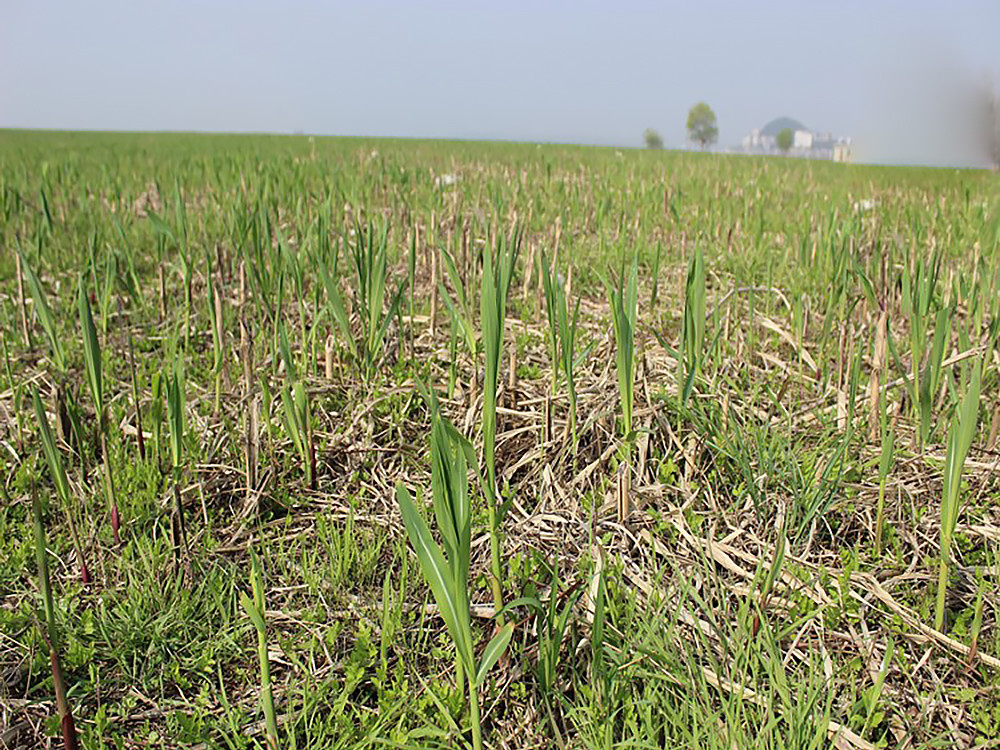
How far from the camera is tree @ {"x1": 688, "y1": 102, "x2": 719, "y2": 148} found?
257 ft

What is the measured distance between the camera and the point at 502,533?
163 centimetres

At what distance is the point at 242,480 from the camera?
1825 millimetres

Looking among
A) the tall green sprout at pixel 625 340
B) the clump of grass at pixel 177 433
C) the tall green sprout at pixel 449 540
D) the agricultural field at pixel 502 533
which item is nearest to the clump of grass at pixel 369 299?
the agricultural field at pixel 502 533

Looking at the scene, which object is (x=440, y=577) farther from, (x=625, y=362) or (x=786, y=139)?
(x=786, y=139)

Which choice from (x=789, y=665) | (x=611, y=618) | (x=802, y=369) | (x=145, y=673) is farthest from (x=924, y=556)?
(x=145, y=673)

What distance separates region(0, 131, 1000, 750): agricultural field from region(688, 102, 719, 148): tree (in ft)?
271

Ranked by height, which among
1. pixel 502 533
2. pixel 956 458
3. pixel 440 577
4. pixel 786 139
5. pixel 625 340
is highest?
pixel 786 139

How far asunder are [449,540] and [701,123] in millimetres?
85790

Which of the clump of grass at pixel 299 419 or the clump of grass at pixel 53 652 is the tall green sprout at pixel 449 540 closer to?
the clump of grass at pixel 53 652

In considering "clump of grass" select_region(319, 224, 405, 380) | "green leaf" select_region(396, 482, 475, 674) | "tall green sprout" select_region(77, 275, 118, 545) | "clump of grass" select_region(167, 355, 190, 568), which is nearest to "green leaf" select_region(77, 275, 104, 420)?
"tall green sprout" select_region(77, 275, 118, 545)

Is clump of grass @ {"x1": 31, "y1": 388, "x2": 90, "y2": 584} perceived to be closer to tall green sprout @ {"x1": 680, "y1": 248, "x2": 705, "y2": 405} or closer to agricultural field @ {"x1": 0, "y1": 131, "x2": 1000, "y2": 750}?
agricultural field @ {"x1": 0, "y1": 131, "x2": 1000, "y2": 750}

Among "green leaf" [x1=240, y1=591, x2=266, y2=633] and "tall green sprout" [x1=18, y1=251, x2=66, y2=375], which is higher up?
"tall green sprout" [x1=18, y1=251, x2=66, y2=375]

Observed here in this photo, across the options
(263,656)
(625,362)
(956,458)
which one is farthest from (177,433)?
(956,458)

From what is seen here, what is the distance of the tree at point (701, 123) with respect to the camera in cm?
7825
